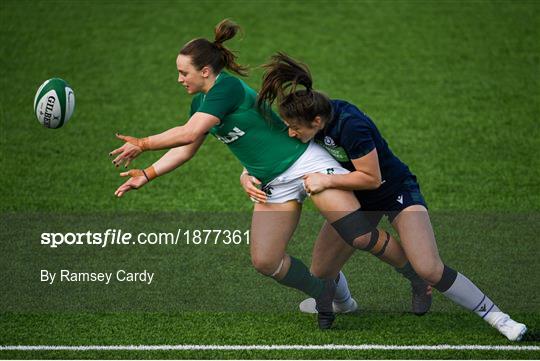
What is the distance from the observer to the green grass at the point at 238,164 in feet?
21.2

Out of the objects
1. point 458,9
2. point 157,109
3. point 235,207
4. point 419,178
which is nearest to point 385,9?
point 458,9

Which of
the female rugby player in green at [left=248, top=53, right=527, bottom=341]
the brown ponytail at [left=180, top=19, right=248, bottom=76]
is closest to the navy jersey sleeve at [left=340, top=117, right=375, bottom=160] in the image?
the female rugby player in green at [left=248, top=53, right=527, bottom=341]

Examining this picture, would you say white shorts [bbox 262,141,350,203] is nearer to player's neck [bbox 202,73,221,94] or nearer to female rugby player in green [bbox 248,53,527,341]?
female rugby player in green [bbox 248,53,527,341]

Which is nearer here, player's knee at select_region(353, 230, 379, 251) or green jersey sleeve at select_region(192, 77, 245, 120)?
green jersey sleeve at select_region(192, 77, 245, 120)

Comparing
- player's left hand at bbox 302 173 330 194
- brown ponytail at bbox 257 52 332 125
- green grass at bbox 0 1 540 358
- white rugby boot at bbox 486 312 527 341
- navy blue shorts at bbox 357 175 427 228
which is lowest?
green grass at bbox 0 1 540 358

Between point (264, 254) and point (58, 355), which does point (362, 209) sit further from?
point (58, 355)

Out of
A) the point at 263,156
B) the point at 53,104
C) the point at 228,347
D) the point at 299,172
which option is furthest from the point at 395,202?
the point at 53,104

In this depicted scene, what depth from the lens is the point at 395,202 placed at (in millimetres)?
6090

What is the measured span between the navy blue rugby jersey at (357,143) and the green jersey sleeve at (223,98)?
56cm

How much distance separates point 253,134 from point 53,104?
1.69m

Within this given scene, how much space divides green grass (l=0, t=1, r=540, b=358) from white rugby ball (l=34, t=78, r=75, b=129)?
1250 mm

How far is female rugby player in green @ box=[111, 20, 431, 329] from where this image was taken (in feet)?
19.5

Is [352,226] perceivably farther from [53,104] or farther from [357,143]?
[53,104]

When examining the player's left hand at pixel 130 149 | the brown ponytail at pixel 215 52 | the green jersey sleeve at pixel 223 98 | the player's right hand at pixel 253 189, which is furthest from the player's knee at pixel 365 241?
the player's left hand at pixel 130 149
